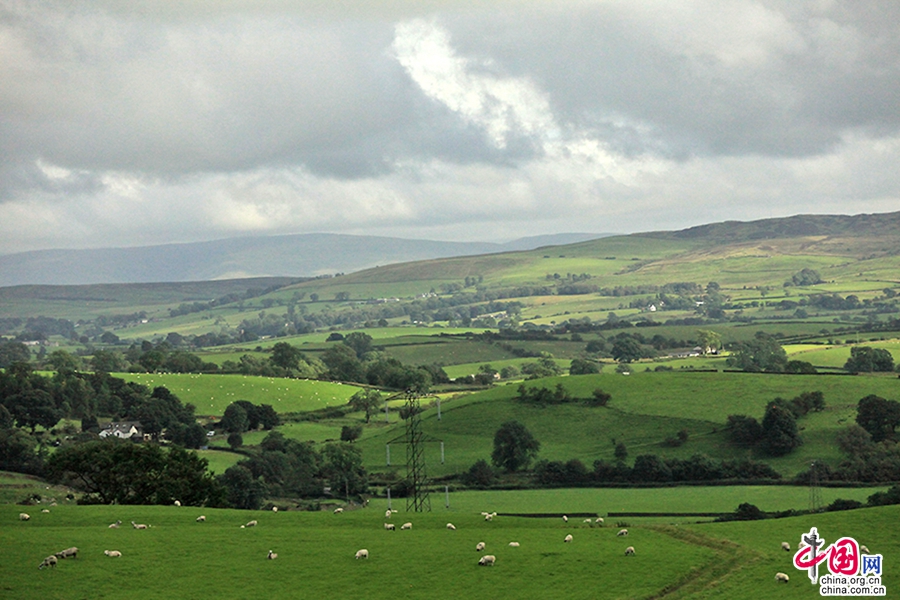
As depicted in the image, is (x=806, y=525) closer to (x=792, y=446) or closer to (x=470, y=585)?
(x=470, y=585)

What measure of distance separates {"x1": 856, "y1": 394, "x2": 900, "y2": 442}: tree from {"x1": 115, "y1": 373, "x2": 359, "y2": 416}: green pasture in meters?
71.8

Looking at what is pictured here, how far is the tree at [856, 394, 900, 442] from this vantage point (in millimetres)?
99000

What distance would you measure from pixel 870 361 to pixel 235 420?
8608 centimetres

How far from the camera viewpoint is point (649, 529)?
172ft

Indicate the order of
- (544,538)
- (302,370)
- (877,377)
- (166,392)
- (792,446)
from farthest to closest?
(302,370) < (166,392) < (877,377) < (792,446) < (544,538)

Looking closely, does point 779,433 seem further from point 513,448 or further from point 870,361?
point 870,361

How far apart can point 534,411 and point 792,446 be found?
31548mm

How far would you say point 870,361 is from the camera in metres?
138

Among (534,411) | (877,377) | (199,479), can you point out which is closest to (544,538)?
(199,479)
